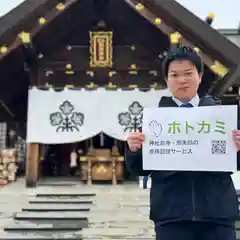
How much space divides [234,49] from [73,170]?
5.75 meters

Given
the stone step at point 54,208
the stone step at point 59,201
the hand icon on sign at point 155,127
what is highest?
the hand icon on sign at point 155,127

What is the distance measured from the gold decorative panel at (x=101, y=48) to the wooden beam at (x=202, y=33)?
57.7 inches

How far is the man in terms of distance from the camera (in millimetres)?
1833

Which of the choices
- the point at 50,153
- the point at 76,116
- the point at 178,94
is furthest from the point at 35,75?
the point at 178,94

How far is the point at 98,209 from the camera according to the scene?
19.1 ft

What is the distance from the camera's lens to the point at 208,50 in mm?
6910

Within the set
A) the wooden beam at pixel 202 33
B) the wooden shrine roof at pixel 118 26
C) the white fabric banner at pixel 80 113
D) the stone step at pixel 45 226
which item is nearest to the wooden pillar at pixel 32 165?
the white fabric banner at pixel 80 113

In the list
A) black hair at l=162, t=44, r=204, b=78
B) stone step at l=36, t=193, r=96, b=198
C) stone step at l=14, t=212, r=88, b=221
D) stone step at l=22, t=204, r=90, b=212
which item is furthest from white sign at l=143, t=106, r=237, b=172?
stone step at l=36, t=193, r=96, b=198

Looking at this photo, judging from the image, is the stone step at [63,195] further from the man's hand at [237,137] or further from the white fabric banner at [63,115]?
the man's hand at [237,137]

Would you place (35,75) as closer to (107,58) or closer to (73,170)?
(107,58)

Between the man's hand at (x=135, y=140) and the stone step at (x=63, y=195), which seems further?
the stone step at (x=63, y=195)

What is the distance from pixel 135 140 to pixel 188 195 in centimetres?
A: 37

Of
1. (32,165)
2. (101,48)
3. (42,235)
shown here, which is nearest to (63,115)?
(32,165)

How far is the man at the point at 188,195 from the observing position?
6.01ft
